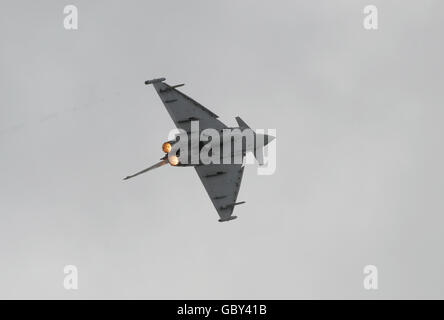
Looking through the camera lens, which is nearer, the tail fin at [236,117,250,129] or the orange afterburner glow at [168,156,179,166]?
the orange afterburner glow at [168,156,179,166]

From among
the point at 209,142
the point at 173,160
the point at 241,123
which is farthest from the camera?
the point at 241,123

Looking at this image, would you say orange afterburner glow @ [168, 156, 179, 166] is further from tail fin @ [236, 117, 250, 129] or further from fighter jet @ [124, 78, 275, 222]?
tail fin @ [236, 117, 250, 129]

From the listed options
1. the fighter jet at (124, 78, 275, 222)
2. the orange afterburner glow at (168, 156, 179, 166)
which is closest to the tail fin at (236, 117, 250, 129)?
the fighter jet at (124, 78, 275, 222)

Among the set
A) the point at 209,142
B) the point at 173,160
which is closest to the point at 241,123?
the point at 209,142

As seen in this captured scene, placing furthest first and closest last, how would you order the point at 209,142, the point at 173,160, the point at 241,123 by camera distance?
the point at 241,123, the point at 209,142, the point at 173,160

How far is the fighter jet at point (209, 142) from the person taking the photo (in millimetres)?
84000

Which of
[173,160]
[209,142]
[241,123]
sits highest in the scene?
[241,123]

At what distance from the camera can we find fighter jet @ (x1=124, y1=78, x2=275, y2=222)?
84.0 m

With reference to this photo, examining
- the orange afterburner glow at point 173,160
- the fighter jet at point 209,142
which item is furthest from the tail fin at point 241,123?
the orange afterburner glow at point 173,160

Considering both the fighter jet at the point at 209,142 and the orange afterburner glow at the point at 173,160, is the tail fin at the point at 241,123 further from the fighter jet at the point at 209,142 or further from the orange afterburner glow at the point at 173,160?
the orange afterburner glow at the point at 173,160

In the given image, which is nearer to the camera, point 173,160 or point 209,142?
point 173,160

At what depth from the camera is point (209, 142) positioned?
83812mm

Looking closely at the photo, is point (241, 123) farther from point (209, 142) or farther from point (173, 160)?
point (173, 160)
